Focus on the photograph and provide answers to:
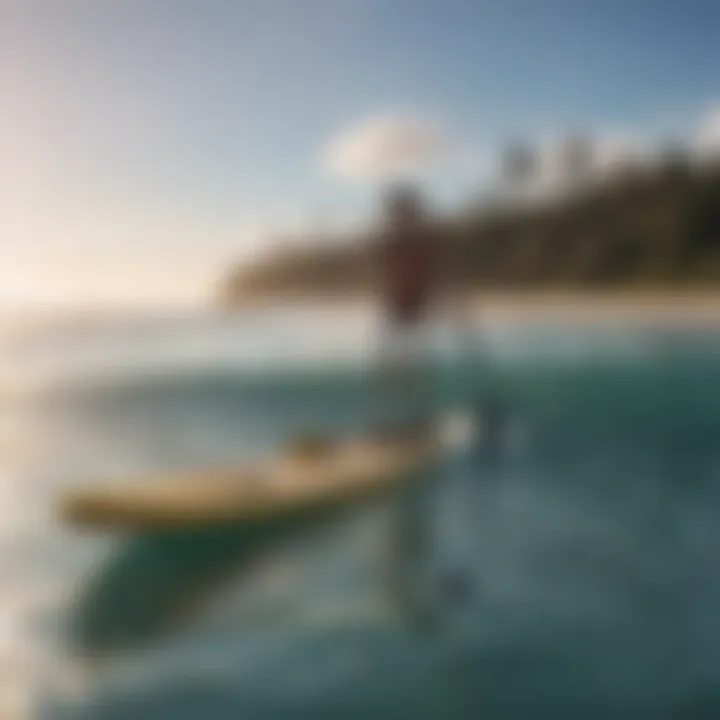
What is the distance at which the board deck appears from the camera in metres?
1.39

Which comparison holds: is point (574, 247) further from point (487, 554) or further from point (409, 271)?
point (487, 554)

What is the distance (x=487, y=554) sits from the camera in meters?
1.45

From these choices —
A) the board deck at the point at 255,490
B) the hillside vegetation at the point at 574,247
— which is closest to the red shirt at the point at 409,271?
the hillside vegetation at the point at 574,247

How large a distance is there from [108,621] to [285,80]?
96 centimetres

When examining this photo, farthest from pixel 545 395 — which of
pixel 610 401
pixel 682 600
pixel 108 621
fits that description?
pixel 108 621

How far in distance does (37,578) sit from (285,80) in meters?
0.94

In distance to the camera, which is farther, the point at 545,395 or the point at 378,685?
the point at 545,395

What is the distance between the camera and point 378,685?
1380 millimetres

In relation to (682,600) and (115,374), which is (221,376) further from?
(682,600)

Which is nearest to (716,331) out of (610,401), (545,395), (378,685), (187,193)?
(610,401)

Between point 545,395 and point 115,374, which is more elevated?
point 115,374

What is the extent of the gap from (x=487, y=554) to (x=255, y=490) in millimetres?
405

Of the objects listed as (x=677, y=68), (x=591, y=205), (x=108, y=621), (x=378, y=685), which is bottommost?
(x=378, y=685)

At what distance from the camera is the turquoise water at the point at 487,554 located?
1380 millimetres
